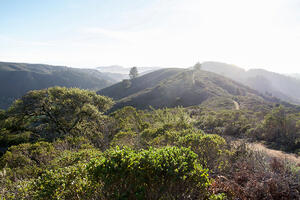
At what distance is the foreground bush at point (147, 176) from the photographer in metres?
2.72

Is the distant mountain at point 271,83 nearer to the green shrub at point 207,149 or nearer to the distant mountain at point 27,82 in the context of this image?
the green shrub at point 207,149

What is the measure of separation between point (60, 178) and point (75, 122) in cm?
1160

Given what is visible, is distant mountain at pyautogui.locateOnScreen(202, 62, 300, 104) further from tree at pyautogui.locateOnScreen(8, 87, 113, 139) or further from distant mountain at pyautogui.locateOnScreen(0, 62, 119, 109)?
distant mountain at pyautogui.locateOnScreen(0, 62, 119, 109)

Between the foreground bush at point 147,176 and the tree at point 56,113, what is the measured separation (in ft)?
34.5

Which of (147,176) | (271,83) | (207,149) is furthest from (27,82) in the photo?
(271,83)

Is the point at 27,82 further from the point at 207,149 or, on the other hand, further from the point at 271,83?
the point at 271,83

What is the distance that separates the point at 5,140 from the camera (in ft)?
38.7

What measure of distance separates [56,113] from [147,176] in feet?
43.5

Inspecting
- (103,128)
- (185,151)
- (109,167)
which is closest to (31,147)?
(103,128)

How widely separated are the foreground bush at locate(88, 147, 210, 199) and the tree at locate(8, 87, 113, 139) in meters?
10.5

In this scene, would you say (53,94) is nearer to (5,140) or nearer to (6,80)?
(5,140)

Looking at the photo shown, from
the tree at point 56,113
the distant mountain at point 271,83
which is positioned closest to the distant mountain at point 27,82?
the tree at point 56,113

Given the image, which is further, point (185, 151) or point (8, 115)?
point (8, 115)

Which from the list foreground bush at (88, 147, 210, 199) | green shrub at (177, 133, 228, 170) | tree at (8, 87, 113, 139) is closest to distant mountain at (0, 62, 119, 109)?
tree at (8, 87, 113, 139)
